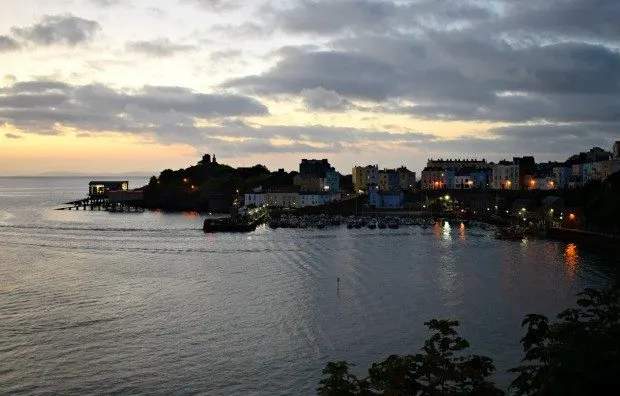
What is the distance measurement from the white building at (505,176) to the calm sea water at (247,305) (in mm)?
50210

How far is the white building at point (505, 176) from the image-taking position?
104062 mm

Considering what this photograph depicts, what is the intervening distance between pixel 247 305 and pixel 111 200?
350 ft

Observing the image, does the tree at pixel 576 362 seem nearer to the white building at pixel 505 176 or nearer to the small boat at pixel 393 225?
the small boat at pixel 393 225

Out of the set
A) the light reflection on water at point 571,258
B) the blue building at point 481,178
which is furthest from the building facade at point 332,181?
the light reflection on water at point 571,258

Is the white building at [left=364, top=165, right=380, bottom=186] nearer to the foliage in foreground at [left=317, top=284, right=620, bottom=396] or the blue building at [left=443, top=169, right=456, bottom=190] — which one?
the blue building at [left=443, top=169, right=456, bottom=190]

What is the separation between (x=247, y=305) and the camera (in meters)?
28.6

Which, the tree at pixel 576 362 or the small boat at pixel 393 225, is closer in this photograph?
the tree at pixel 576 362

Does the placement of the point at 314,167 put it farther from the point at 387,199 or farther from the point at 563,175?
the point at 563,175

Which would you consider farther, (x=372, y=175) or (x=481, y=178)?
(x=372, y=175)

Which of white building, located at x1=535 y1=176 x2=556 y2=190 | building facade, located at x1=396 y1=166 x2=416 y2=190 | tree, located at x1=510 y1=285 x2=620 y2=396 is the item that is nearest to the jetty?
white building, located at x1=535 y1=176 x2=556 y2=190

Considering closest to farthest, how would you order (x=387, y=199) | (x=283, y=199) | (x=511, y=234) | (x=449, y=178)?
→ (x=511, y=234)
(x=387, y=199)
(x=283, y=199)
(x=449, y=178)

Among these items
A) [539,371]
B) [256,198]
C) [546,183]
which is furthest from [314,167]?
[539,371]

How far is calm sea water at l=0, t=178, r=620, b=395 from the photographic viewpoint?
1945 cm

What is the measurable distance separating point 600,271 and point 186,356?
28.8m
